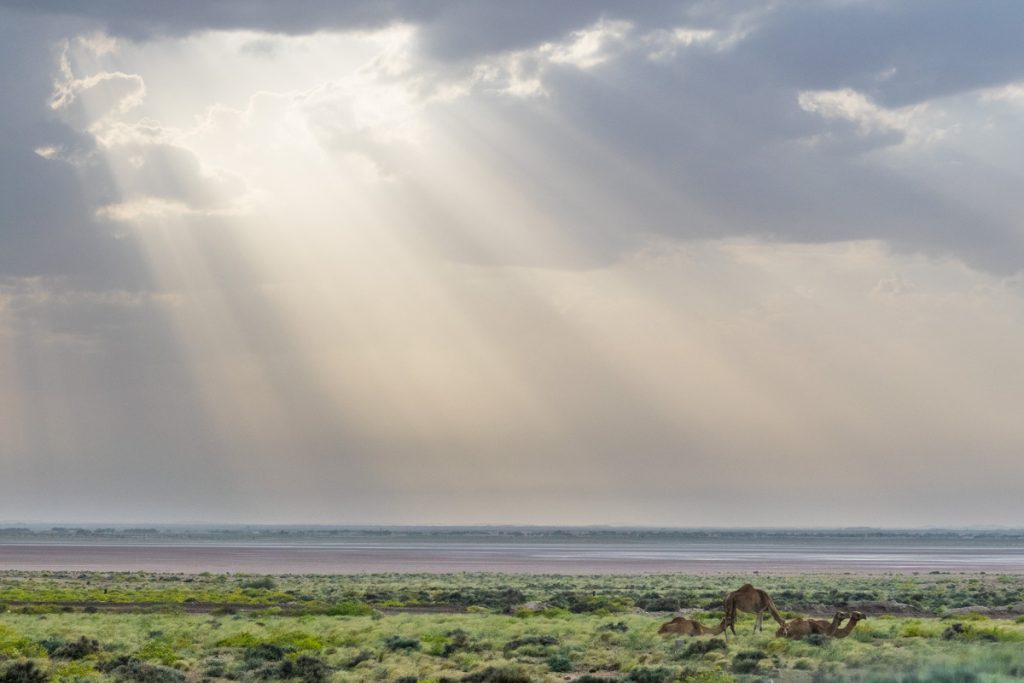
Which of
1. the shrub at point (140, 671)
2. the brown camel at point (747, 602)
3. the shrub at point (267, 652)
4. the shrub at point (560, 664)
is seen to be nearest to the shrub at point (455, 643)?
the shrub at point (560, 664)

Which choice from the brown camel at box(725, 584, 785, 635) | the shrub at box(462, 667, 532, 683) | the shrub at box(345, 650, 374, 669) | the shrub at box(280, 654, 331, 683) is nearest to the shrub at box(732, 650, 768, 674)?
the brown camel at box(725, 584, 785, 635)

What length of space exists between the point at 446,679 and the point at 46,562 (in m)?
89.3

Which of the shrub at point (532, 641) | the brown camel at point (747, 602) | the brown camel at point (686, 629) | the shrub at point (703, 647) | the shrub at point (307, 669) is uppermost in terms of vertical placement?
the brown camel at point (747, 602)

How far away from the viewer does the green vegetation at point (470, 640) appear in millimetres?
23594

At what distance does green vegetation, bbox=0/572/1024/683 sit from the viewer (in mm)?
23594

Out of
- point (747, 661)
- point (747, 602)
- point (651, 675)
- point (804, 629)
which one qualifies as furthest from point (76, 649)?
point (804, 629)

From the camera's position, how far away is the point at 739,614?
37.8 metres

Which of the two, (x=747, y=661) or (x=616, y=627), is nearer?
(x=747, y=661)

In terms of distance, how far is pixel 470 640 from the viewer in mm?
30297

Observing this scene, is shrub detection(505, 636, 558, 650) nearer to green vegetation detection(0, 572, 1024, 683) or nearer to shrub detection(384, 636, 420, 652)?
green vegetation detection(0, 572, 1024, 683)

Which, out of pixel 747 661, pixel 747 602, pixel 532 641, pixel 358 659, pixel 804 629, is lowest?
pixel 358 659

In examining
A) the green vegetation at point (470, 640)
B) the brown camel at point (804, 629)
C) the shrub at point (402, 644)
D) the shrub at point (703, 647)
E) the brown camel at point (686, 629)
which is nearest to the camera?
the green vegetation at point (470, 640)

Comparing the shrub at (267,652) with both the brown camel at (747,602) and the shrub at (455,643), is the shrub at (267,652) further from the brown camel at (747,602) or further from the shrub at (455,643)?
the brown camel at (747,602)

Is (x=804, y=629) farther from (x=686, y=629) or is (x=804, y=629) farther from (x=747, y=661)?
(x=747, y=661)
